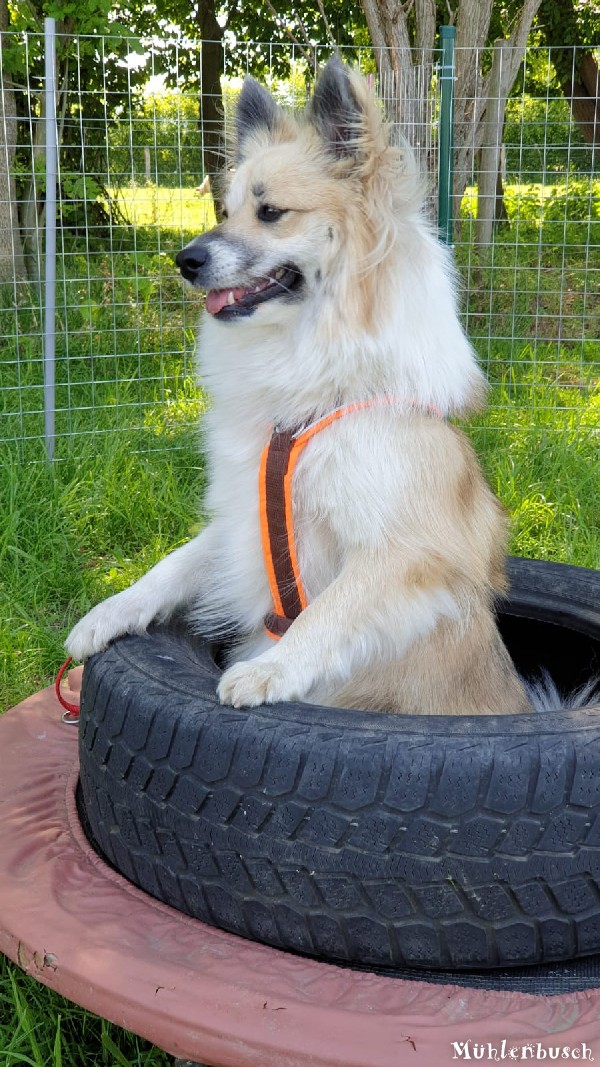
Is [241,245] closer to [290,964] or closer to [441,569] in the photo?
[441,569]

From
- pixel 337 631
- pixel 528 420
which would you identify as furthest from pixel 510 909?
pixel 528 420

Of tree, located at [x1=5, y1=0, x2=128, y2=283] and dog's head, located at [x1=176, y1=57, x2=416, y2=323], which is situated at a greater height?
tree, located at [x1=5, y1=0, x2=128, y2=283]

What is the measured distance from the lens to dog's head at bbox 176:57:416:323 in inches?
81.4

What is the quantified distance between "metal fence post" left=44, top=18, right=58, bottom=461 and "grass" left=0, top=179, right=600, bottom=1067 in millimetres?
90

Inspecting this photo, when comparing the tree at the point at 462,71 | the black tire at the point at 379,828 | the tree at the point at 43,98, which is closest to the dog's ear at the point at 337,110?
the black tire at the point at 379,828

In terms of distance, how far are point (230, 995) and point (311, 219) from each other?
1515mm

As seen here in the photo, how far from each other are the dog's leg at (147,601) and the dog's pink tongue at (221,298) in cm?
55

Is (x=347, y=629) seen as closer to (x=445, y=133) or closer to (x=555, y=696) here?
(x=555, y=696)

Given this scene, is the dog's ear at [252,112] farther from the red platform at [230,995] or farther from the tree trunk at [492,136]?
the tree trunk at [492,136]

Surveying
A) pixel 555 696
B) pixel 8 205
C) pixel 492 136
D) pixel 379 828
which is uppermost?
pixel 492 136

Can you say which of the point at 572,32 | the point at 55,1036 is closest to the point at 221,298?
the point at 55,1036

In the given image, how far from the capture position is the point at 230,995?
61.4 inches

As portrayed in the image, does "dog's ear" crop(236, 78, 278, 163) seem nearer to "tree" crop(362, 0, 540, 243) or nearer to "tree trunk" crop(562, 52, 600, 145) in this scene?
"tree" crop(362, 0, 540, 243)

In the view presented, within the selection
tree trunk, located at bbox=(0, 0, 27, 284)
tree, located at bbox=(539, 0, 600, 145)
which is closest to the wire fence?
tree trunk, located at bbox=(0, 0, 27, 284)
